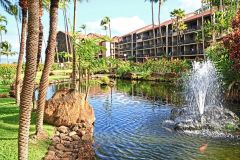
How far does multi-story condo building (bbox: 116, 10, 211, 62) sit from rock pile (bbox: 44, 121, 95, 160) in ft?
166

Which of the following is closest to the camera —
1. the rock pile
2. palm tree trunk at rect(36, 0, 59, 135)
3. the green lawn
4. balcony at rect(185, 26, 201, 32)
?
the green lawn

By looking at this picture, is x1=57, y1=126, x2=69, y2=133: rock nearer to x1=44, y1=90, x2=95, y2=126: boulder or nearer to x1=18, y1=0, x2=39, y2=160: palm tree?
x1=44, y1=90, x2=95, y2=126: boulder

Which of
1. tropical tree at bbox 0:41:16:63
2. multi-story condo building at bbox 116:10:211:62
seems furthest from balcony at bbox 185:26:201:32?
tropical tree at bbox 0:41:16:63

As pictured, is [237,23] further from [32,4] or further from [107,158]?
[32,4]

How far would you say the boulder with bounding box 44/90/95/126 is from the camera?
1741 cm

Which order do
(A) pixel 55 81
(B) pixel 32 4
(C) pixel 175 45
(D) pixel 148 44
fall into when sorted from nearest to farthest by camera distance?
1. (B) pixel 32 4
2. (A) pixel 55 81
3. (C) pixel 175 45
4. (D) pixel 148 44

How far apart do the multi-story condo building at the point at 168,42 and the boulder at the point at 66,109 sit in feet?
161

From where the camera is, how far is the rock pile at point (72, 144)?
13.0 metres

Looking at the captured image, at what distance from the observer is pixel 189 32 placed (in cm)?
8381

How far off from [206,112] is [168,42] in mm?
73847

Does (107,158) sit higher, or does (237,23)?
(237,23)

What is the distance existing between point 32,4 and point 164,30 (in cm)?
9058

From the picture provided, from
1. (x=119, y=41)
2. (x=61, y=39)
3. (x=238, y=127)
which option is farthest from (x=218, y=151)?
(x=119, y=41)

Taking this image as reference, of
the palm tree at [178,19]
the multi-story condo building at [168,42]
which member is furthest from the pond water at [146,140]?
the palm tree at [178,19]
